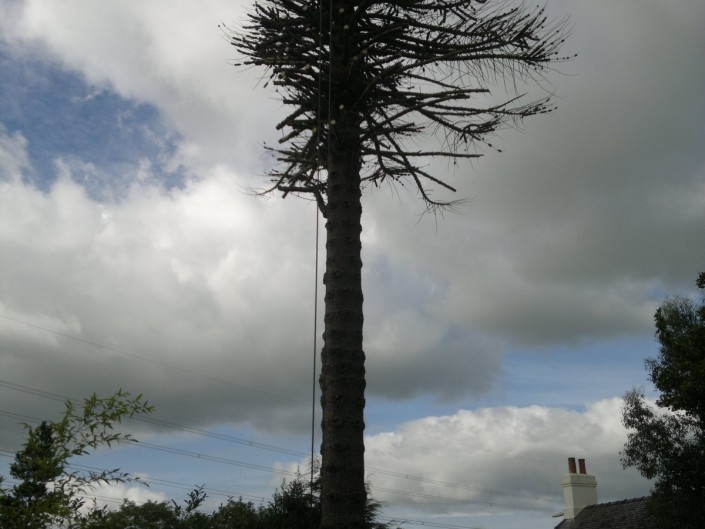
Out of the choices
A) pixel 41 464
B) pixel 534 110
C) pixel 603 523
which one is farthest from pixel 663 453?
pixel 41 464

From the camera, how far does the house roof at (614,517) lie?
812 inches

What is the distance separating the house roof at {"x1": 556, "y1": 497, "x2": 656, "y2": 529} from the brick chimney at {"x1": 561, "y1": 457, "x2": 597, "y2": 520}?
9.0 inches

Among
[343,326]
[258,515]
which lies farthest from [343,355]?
[258,515]

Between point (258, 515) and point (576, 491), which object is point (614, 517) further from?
point (258, 515)

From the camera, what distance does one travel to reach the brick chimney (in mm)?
23453

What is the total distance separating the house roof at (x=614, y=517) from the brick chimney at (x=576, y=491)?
0.23 m

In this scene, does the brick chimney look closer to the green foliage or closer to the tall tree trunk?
the green foliage

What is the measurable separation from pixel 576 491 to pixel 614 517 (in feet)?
6.63

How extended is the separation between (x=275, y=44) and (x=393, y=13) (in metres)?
1.39

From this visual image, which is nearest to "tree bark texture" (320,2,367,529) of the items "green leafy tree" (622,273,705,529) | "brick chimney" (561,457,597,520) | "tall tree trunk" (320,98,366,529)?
"tall tree trunk" (320,98,366,529)

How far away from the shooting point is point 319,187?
809 centimetres

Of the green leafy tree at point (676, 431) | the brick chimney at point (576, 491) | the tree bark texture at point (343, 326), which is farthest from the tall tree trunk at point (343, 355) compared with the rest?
the brick chimney at point (576, 491)

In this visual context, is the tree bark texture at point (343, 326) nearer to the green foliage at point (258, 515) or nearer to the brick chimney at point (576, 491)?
the green foliage at point (258, 515)

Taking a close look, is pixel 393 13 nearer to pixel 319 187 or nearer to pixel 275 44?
pixel 275 44
